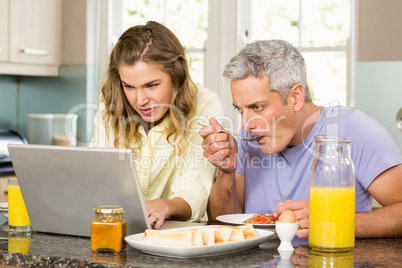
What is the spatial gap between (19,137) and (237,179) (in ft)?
6.49

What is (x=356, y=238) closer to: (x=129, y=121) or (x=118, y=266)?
(x=118, y=266)

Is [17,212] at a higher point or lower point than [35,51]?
lower

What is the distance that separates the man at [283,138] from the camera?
1720mm

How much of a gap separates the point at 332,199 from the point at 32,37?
288cm

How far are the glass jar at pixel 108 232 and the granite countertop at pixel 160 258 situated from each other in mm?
25

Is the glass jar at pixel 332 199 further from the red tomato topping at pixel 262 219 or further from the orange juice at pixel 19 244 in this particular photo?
the orange juice at pixel 19 244

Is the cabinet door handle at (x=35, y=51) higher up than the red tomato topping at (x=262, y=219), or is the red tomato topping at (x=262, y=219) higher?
the cabinet door handle at (x=35, y=51)

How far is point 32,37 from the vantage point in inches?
146

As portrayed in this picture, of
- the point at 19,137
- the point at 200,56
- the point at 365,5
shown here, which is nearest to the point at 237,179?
the point at 365,5

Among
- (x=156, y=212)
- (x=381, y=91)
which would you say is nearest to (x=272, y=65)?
(x=156, y=212)

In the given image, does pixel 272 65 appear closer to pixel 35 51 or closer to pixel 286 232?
pixel 286 232

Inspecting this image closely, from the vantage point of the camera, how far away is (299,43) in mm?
3387

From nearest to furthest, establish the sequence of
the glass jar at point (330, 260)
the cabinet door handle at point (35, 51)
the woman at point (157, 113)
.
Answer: the glass jar at point (330, 260) < the woman at point (157, 113) < the cabinet door handle at point (35, 51)

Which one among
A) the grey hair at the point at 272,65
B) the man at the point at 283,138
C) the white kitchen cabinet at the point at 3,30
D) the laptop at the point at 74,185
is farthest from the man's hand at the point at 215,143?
the white kitchen cabinet at the point at 3,30
